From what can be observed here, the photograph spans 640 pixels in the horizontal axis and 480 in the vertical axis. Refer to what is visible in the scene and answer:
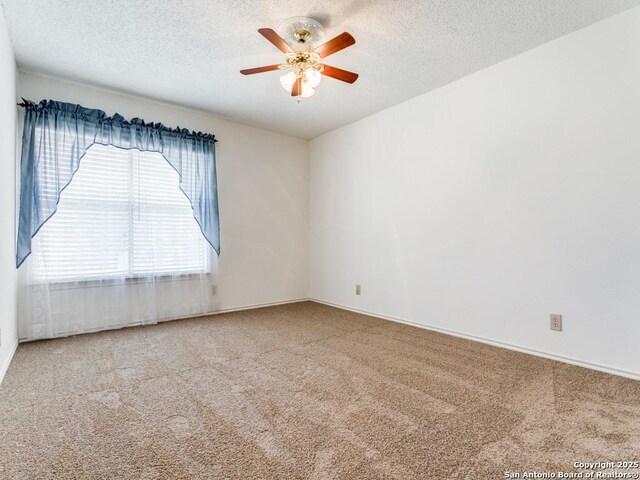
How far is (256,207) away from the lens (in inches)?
171

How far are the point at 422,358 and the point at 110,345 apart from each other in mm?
2623

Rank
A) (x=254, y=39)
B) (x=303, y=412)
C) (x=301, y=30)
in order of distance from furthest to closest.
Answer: (x=254, y=39)
(x=301, y=30)
(x=303, y=412)

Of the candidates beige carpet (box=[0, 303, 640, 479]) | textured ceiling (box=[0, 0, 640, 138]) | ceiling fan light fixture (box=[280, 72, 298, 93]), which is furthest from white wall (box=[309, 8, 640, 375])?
ceiling fan light fixture (box=[280, 72, 298, 93])

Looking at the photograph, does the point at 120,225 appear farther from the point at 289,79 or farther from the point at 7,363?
the point at 289,79

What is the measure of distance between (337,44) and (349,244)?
2.53 metres

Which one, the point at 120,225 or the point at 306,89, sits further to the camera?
the point at 120,225

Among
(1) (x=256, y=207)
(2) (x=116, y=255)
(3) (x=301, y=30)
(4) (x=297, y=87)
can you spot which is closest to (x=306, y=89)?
(4) (x=297, y=87)

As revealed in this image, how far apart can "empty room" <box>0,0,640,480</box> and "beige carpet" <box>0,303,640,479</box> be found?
15 mm

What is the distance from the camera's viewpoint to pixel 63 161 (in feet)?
9.88

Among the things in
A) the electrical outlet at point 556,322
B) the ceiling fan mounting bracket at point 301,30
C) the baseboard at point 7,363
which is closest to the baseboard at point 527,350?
the electrical outlet at point 556,322

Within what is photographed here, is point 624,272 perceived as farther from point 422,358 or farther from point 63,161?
point 63,161

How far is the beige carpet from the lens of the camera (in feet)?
4.38

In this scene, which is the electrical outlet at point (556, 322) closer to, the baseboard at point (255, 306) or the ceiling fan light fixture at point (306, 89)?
the ceiling fan light fixture at point (306, 89)

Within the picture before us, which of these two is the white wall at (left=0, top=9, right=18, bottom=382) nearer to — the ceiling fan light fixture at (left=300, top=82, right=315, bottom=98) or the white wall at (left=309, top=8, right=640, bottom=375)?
the ceiling fan light fixture at (left=300, top=82, right=315, bottom=98)
